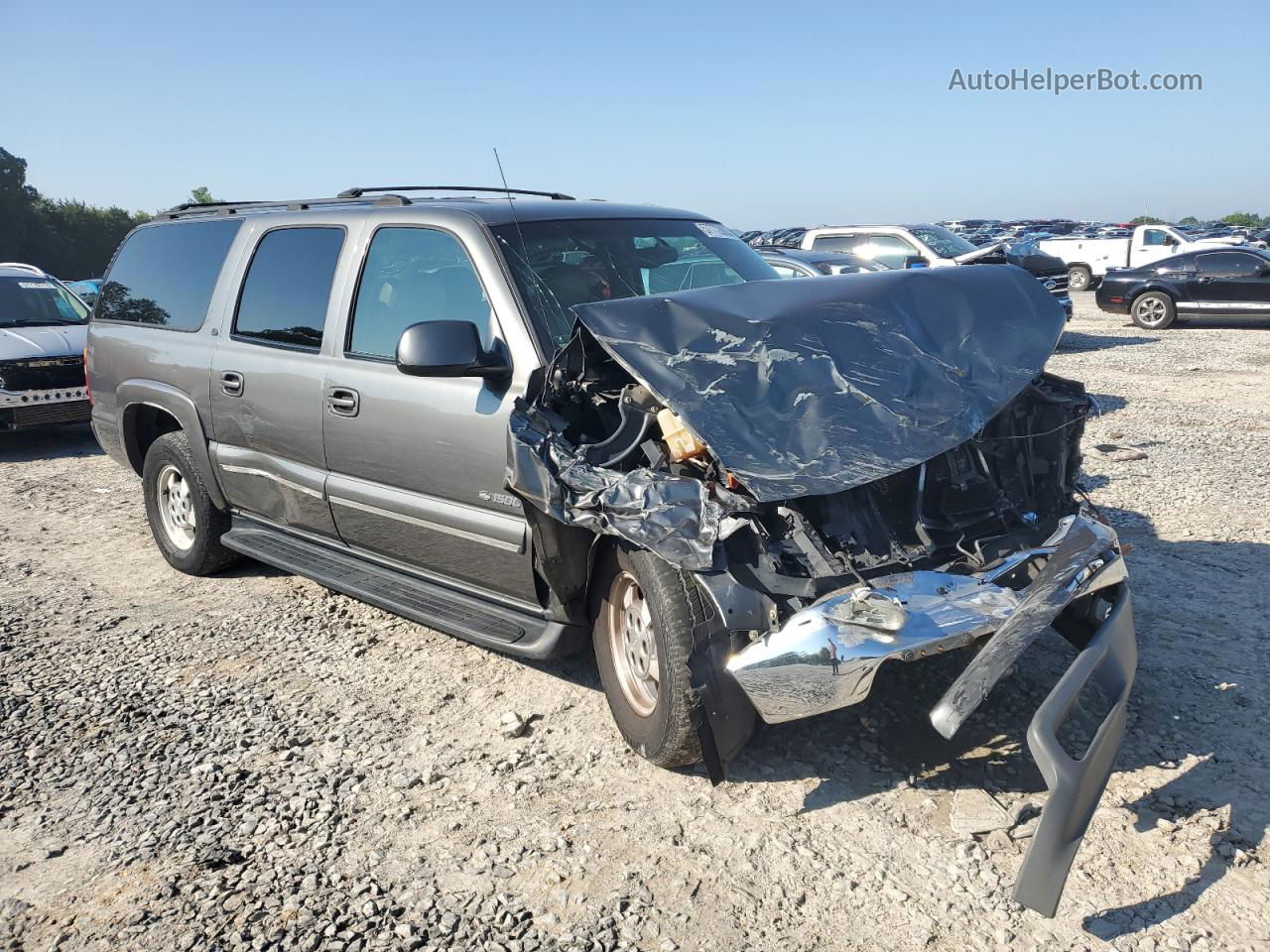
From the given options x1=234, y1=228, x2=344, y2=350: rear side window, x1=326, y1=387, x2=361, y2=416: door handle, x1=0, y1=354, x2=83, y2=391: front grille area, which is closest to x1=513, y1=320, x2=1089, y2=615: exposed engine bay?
x1=326, y1=387, x2=361, y2=416: door handle

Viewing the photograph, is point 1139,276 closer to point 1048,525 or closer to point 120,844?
point 1048,525

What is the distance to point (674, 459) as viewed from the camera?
331cm

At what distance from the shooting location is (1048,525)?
344cm

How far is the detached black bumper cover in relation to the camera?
8.20ft

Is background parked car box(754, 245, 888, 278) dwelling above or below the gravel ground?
above

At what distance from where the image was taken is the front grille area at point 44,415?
30.7 ft

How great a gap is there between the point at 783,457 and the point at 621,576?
2.56 feet

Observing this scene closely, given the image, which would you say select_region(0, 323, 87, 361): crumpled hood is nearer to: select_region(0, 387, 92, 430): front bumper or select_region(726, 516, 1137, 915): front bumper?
select_region(0, 387, 92, 430): front bumper

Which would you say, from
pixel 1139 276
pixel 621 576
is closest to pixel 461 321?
pixel 621 576

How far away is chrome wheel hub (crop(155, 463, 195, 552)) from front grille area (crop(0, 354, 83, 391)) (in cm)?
471

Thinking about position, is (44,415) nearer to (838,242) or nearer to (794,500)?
(794,500)

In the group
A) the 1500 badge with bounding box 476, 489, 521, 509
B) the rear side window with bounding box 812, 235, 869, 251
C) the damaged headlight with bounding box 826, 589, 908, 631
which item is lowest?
the damaged headlight with bounding box 826, 589, 908, 631

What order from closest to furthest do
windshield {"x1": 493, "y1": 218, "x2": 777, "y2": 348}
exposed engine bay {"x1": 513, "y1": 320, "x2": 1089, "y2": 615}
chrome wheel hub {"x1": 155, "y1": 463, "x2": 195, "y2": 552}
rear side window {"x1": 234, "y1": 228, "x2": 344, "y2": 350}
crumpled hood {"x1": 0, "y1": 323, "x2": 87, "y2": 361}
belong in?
1. exposed engine bay {"x1": 513, "y1": 320, "x2": 1089, "y2": 615}
2. windshield {"x1": 493, "y1": 218, "x2": 777, "y2": 348}
3. rear side window {"x1": 234, "y1": 228, "x2": 344, "y2": 350}
4. chrome wheel hub {"x1": 155, "y1": 463, "x2": 195, "y2": 552}
5. crumpled hood {"x1": 0, "y1": 323, "x2": 87, "y2": 361}

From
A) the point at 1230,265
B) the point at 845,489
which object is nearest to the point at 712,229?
the point at 845,489
